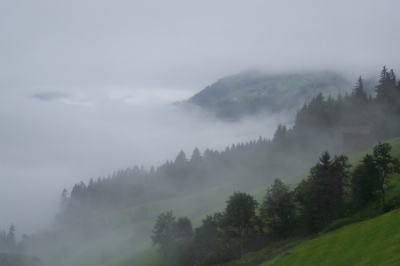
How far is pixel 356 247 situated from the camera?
120ft

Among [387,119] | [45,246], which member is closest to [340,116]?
[387,119]

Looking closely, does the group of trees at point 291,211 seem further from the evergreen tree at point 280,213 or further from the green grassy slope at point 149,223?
the green grassy slope at point 149,223

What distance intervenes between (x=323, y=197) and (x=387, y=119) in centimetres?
6426

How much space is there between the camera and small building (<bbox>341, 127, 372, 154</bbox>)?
9850 cm

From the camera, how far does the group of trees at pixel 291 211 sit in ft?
174

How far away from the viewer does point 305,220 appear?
2343 inches

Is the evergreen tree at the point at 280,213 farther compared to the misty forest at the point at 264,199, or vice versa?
the evergreen tree at the point at 280,213

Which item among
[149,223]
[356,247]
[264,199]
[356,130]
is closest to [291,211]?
[264,199]

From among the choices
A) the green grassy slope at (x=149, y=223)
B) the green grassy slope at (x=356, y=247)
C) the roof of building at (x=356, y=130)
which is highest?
the roof of building at (x=356, y=130)

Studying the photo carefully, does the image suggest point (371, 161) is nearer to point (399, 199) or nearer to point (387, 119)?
point (399, 199)

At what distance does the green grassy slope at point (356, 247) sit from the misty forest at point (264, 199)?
3.57 m

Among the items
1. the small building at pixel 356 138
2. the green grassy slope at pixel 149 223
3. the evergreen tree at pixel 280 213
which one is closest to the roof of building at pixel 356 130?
the small building at pixel 356 138

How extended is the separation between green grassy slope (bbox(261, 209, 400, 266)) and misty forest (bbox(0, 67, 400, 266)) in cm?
357

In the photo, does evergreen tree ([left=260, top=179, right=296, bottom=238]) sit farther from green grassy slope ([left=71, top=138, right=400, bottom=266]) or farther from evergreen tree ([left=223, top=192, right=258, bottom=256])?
green grassy slope ([left=71, top=138, right=400, bottom=266])
